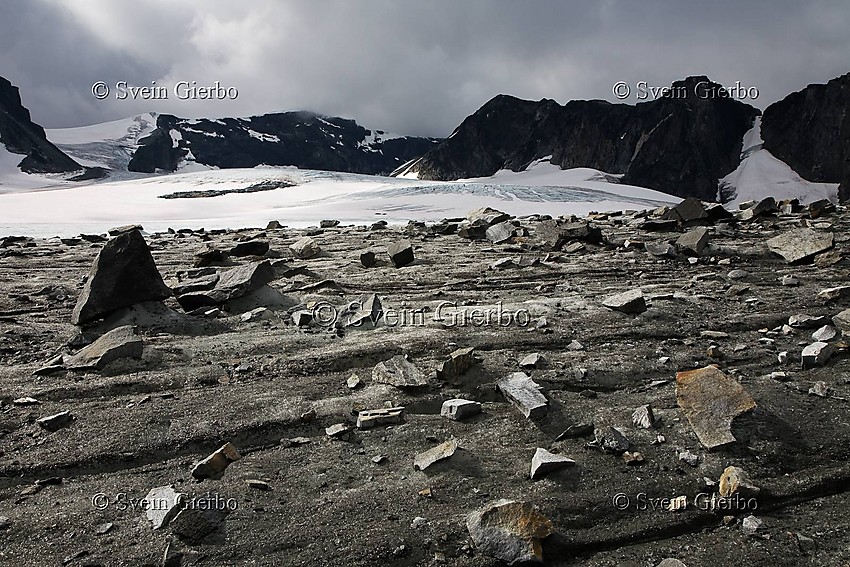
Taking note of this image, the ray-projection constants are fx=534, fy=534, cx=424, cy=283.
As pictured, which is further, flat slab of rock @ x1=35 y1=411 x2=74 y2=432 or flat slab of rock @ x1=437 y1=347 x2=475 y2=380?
flat slab of rock @ x1=437 y1=347 x2=475 y2=380

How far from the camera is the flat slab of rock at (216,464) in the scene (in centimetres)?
282

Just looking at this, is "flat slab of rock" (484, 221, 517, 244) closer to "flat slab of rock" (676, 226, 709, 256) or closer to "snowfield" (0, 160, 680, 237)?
"flat slab of rock" (676, 226, 709, 256)

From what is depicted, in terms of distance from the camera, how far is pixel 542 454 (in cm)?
283

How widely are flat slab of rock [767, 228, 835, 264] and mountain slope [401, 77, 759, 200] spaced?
97.2 metres

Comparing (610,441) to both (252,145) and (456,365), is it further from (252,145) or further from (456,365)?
(252,145)

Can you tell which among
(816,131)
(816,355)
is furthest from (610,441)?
(816,131)

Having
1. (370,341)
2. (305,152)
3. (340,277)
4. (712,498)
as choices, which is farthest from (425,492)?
(305,152)

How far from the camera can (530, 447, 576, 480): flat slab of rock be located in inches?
108

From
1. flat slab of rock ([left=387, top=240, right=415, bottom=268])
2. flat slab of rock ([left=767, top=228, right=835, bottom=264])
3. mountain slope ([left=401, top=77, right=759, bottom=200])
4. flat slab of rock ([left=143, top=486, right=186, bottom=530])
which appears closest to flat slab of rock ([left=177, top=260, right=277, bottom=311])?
flat slab of rock ([left=387, top=240, right=415, bottom=268])

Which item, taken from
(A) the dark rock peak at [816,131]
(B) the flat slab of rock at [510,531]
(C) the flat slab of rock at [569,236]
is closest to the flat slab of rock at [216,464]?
(B) the flat slab of rock at [510,531]

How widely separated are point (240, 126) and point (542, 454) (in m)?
191

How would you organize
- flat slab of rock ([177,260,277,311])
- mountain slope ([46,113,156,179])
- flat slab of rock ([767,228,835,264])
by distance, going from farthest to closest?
mountain slope ([46,113,156,179])
flat slab of rock ([767,228,835,264])
flat slab of rock ([177,260,277,311])

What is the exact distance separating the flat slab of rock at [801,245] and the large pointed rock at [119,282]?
7.36 m

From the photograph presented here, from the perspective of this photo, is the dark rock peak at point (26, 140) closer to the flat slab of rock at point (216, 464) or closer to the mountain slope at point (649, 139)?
the mountain slope at point (649, 139)
